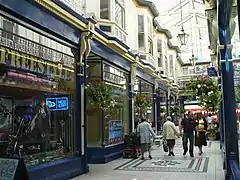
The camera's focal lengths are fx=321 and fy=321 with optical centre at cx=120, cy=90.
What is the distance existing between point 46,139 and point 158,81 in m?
15.4

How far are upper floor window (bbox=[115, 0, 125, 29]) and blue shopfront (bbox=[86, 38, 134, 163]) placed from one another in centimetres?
139

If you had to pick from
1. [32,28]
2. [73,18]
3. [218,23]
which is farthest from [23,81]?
[218,23]

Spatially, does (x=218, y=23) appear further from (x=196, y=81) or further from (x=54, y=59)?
(x=196, y=81)

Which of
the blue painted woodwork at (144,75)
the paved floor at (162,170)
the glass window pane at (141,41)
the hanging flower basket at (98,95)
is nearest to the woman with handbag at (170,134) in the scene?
the paved floor at (162,170)

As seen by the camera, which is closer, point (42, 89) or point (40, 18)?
point (40, 18)

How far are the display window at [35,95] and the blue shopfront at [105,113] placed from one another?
2.21 m

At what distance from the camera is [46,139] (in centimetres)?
783

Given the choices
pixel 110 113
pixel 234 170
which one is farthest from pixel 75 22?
pixel 234 170

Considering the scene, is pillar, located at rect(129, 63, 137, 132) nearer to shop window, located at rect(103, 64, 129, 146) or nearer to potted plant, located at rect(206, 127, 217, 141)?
shop window, located at rect(103, 64, 129, 146)

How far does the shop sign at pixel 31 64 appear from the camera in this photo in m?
6.40

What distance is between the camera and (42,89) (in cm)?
769

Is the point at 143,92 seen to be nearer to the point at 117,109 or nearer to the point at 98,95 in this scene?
the point at 117,109

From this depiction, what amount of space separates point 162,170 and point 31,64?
4.82m

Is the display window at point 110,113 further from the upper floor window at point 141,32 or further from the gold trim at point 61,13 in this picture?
the upper floor window at point 141,32
